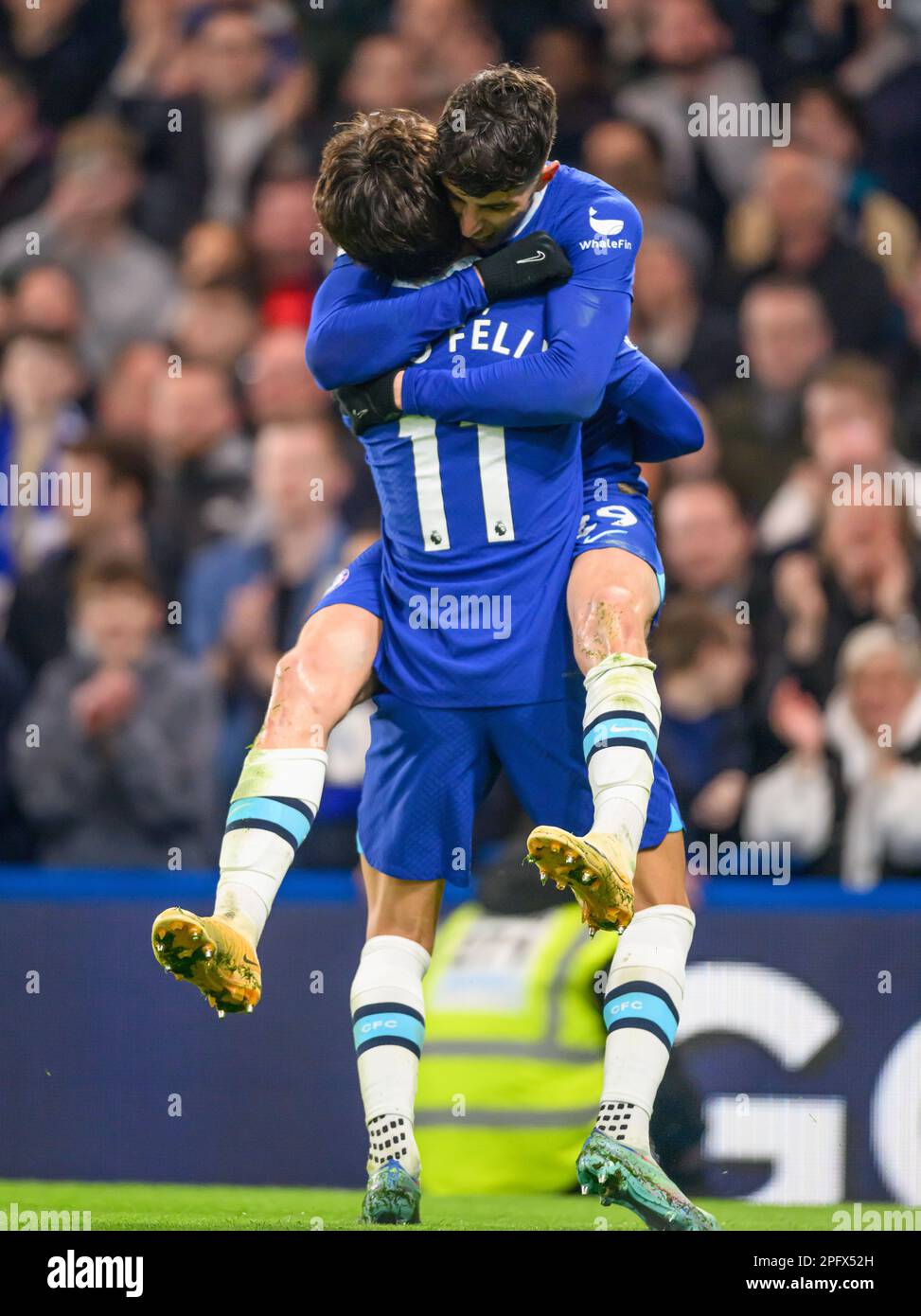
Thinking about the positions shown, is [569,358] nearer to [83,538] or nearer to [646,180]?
[83,538]

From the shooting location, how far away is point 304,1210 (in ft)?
15.0

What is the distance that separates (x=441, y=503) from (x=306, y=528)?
3075mm

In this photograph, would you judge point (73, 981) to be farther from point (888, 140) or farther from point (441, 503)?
point (888, 140)

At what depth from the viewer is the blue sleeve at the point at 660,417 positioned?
13.8 feet

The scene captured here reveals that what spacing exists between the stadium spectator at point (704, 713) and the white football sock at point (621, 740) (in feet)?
7.63

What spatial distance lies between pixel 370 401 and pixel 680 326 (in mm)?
3604

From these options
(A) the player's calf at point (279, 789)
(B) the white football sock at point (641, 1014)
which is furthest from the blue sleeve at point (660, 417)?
(B) the white football sock at point (641, 1014)

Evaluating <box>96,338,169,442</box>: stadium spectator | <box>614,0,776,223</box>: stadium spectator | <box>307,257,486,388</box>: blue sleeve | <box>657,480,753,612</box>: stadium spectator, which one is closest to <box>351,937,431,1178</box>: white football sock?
<box>307,257,486,388</box>: blue sleeve

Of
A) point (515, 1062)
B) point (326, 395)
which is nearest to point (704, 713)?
point (515, 1062)

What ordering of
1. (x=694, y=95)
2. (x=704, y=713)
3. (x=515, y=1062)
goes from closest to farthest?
1. (x=515, y=1062)
2. (x=704, y=713)
3. (x=694, y=95)

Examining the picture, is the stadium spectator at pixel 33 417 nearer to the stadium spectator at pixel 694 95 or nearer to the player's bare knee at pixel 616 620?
the stadium spectator at pixel 694 95

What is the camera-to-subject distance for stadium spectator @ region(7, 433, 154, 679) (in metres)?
6.95

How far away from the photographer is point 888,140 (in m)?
7.82
